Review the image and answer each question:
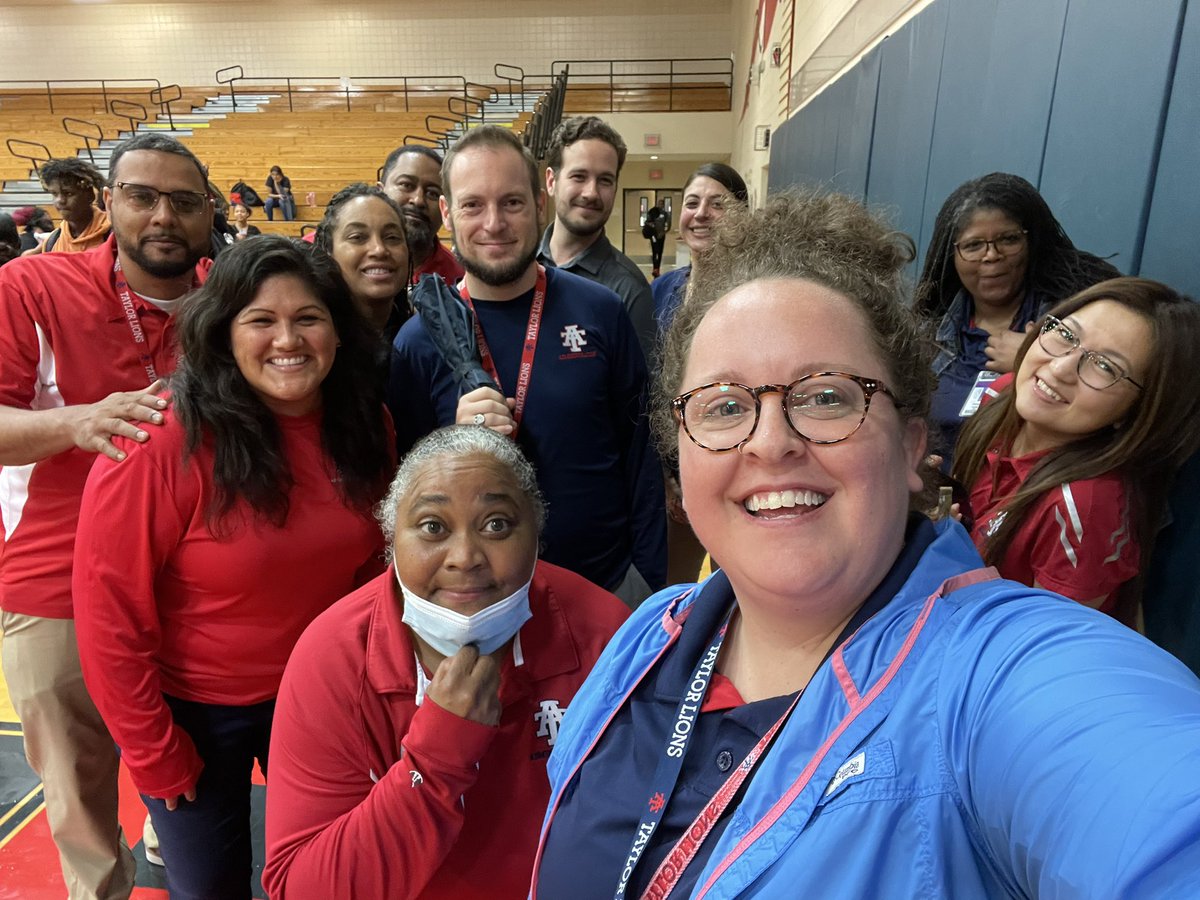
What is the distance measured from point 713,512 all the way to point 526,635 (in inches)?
30.3

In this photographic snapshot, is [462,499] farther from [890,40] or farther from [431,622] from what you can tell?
[890,40]

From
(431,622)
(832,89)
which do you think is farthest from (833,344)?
(832,89)

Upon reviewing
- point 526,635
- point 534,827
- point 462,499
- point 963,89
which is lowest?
point 534,827

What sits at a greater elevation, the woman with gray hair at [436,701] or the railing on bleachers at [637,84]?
the railing on bleachers at [637,84]

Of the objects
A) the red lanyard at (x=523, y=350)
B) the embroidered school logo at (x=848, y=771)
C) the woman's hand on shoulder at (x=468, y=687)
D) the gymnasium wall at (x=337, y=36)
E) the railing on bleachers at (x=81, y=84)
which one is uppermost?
the gymnasium wall at (x=337, y=36)

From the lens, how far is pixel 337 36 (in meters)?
19.1

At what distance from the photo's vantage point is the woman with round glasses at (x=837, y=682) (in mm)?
646

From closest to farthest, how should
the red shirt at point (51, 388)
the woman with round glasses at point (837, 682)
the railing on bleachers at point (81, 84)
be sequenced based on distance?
the woman with round glasses at point (837, 682) → the red shirt at point (51, 388) → the railing on bleachers at point (81, 84)

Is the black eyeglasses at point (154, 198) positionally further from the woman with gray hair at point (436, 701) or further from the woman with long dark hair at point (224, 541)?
the woman with gray hair at point (436, 701)

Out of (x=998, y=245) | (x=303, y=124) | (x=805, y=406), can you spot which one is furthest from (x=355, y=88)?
(x=805, y=406)

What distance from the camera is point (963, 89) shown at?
135 inches

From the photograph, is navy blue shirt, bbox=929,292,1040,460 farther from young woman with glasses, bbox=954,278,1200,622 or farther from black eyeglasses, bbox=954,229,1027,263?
young woman with glasses, bbox=954,278,1200,622

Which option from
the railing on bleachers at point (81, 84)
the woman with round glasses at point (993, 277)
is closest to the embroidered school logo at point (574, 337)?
the woman with round glasses at point (993, 277)

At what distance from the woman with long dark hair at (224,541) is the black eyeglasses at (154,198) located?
23.4 inches
